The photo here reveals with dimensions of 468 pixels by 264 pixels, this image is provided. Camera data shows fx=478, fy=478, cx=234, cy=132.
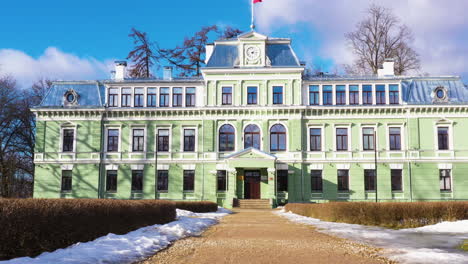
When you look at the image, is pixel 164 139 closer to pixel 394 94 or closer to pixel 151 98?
pixel 151 98

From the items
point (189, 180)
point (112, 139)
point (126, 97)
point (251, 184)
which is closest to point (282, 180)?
point (251, 184)

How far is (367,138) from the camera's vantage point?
39.3 metres

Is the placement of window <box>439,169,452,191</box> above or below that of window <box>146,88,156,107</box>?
below

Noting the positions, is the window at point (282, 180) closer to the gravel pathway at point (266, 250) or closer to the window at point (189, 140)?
the window at point (189, 140)

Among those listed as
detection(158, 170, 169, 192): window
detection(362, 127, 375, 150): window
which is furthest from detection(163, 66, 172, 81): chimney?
detection(362, 127, 375, 150): window

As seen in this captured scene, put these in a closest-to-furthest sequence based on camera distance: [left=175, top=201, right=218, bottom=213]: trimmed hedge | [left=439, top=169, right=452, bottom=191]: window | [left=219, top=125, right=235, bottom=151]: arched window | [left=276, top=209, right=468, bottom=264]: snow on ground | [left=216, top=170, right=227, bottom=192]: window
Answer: [left=276, top=209, right=468, bottom=264]: snow on ground
[left=175, top=201, right=218, bottom=213]: trimmed hedge
[left=439, top=169, right=452, bottom=191]: window
[left=216, top=170, right=227, bottom=192]: window
[left=219, top=125, right=235, bottom=151]: arched window

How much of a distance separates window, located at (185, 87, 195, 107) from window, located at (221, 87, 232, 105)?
8.42ft

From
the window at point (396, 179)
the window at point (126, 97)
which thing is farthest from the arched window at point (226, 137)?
the window at point (396, 179)

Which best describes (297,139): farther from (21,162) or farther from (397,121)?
(21,162)

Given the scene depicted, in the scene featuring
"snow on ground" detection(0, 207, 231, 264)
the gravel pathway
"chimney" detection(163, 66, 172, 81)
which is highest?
"chimney" detection(163, 66, 172, 81)

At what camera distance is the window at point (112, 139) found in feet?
133

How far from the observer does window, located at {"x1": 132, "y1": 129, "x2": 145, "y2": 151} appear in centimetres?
4056

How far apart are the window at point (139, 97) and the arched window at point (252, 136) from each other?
934 centimetres

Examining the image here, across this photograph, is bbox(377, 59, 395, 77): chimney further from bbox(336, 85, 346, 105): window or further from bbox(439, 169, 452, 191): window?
bbox(439, 169, 452, 191): window
